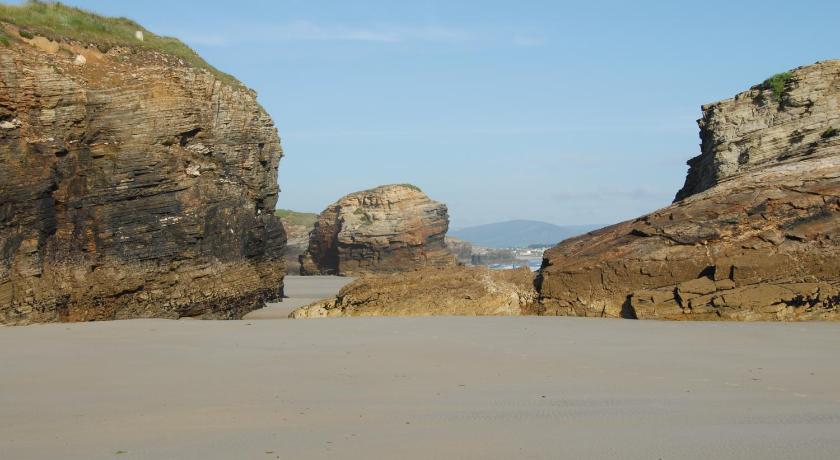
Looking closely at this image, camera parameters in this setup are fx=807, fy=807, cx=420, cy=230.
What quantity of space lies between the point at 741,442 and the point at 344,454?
2492 mm

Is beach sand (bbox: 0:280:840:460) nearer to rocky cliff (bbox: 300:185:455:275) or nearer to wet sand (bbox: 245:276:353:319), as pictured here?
wet sand (bbox: 245:276:353:319)

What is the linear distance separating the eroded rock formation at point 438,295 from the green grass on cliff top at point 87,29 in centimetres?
625

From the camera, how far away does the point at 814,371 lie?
7.65 meters

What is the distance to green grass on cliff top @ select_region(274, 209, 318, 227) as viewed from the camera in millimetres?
65250

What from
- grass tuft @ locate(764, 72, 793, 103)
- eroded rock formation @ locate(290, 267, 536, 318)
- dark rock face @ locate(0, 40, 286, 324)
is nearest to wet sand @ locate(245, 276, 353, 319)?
dark rock face @ locate(0, 40, 286, 324)

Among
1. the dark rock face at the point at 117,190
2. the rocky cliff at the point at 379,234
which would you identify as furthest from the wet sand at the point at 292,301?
the rocky cliff at the point at 379,234

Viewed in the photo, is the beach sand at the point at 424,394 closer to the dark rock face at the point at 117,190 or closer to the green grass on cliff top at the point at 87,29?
the dark rock face at the point at 117,190

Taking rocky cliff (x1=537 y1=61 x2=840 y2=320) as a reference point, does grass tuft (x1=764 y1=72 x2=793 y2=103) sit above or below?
above

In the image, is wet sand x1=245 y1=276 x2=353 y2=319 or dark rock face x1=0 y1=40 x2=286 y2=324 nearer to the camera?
dark rock face x1=0 y1=40 x2=286 y2=324

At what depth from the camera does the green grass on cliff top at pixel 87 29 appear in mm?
15961

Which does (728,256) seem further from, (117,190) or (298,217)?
(298,217)

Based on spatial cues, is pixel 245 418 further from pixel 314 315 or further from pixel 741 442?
pixel 314 315

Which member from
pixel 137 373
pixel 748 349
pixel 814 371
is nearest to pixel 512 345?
pixel 748 349

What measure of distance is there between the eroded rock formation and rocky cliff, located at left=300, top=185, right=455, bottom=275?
2908cm
